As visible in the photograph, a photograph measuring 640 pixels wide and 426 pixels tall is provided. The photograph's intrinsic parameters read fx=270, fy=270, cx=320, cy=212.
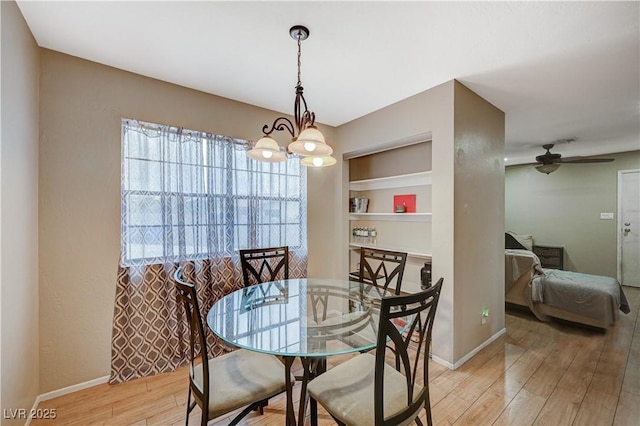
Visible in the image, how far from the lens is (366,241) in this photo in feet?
12.0

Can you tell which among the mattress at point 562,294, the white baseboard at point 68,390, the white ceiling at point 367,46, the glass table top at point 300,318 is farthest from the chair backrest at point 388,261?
the white baseboard at point 68,390

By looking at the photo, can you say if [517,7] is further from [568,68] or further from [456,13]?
[568,68]

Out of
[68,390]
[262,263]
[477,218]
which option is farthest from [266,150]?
[68,390]

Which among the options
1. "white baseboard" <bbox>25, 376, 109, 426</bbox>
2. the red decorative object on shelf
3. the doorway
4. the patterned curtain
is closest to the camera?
"white baseboard" <bbox>25, 376, 109, 426</bbox>

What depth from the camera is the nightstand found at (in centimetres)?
544

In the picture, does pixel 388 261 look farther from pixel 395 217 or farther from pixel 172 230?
pixel 172 230

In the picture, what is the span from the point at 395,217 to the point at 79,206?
309cm

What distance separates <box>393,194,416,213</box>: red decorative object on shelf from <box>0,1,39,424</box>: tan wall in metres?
3.14

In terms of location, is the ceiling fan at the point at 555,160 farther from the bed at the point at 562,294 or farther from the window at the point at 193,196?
the window at the point at 193,196

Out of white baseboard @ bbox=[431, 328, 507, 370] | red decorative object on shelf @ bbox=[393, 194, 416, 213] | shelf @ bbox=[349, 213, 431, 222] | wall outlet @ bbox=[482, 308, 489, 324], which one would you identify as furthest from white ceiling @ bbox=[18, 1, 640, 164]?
white baseboard @ bbox=[431, 328, 507, 370]

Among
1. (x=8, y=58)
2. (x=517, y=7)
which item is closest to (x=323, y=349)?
(x=517, y=7)

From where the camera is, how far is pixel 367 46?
6.35ft

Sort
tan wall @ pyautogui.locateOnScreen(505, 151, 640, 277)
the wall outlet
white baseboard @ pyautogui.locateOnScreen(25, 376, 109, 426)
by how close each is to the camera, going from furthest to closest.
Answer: tan wall @ pyautogui.locateOnScreen(505, 151, 640, 277) → the wall outlet → white baseboard @ pyautogui.locateOnScreen(25, 376, 109, 426)

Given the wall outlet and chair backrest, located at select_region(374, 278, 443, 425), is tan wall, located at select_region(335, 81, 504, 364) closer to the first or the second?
the wall outlet
